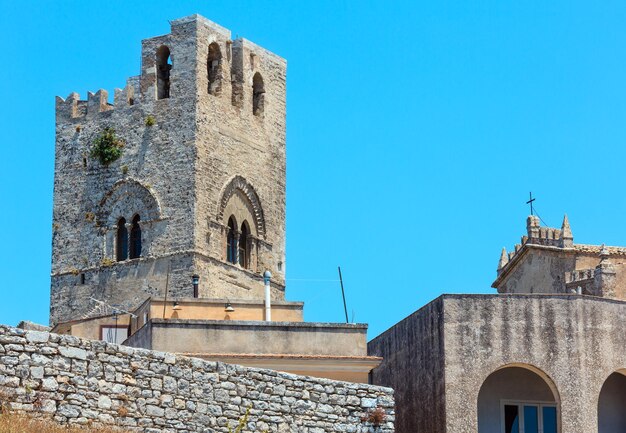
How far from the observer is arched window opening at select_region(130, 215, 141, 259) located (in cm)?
5844

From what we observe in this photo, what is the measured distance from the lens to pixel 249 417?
2742cm

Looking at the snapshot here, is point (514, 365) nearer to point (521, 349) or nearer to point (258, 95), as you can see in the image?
point (521, 349)

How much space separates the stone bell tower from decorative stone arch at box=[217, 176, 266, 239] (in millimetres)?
33

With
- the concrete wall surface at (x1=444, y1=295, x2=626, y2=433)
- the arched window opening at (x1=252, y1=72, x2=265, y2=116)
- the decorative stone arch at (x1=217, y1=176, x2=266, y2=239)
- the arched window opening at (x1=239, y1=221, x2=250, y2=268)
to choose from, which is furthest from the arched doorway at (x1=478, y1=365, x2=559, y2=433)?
the arched window opening at (x1=252, y1=72, x2=265, y2=116)

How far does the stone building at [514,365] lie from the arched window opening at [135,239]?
76.9ft

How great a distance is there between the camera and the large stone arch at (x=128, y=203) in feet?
190

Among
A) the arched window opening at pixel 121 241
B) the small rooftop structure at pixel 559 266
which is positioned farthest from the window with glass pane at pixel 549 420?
the arched window opening at pixel 121 241

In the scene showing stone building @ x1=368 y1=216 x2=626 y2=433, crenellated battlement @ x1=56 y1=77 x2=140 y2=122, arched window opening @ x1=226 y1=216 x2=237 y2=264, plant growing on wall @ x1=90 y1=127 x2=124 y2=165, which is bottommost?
stone building @ x1=368 y1=216 x2=626 y2=433

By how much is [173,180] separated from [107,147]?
3022 mm

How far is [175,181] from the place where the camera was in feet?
189

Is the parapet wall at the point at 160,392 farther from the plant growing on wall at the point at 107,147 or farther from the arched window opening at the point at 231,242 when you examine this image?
the plant growing on wall at the point at 107,147

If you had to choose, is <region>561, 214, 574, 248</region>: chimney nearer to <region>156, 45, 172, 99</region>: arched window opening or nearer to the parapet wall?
<region>156, 45, 172, 99</region>: arched window opening

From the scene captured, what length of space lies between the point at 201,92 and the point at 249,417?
31.8m

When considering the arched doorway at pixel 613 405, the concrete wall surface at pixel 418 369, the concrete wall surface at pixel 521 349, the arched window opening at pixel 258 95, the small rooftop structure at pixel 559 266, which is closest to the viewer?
the concrete wall surface at pixel 521 349
